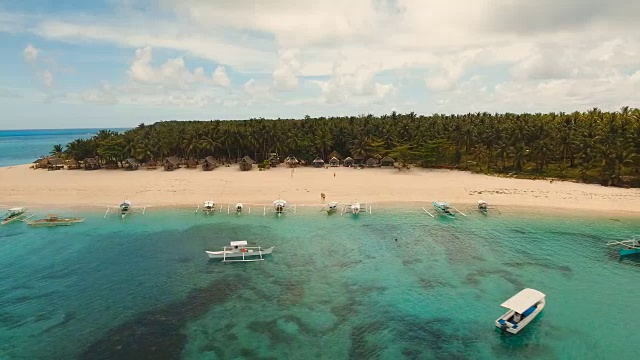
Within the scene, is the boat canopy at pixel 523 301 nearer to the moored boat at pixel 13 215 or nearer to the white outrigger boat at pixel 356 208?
the white outrigger boat at pixel 356 208

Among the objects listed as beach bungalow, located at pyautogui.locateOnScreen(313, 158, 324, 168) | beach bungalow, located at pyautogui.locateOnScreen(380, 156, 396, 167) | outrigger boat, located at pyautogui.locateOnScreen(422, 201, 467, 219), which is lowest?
outrigger boat, located at pyautogui.locateOnScreen(422, 201, 467, 219)

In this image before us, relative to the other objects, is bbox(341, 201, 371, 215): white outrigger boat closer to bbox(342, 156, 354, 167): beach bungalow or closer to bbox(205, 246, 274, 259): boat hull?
bbox(205, 246, 274, 259): boat hull

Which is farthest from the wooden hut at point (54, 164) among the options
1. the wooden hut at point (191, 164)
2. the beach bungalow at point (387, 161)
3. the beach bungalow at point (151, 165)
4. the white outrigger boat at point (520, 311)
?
the white outrigger boat at point (520, 311)

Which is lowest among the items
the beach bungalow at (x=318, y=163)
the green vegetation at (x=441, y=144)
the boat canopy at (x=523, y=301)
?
the boat canopy at (x=523, y=301)

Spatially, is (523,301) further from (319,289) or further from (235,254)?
(235,254)

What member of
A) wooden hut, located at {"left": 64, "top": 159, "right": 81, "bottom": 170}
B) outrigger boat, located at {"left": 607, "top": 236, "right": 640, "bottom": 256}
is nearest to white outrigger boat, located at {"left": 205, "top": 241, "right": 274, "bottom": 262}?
outrigger boat, located at {"left": 607, "top": 236, "right": 640, "bottom": 256}
